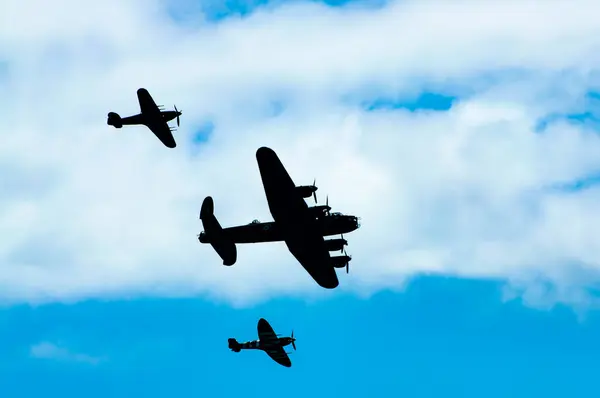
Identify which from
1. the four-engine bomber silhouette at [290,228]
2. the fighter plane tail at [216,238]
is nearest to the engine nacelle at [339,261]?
the four-engine bomber silhouette at [290,228]

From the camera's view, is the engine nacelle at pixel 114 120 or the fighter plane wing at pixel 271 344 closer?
the fighter plane wing at pixel 271 344

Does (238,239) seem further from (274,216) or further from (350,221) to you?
(350,221)

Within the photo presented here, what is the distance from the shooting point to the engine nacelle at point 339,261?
249 feet

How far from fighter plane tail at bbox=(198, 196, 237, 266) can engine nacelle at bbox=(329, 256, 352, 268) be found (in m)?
9.23

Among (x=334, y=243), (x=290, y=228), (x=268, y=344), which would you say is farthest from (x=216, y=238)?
(x=268, y=344)

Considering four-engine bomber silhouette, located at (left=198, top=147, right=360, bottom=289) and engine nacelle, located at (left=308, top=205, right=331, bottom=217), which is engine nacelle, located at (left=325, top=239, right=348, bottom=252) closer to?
four-engine bomber silhouette, located at (left=198, top=147, right=360, bottom=289)

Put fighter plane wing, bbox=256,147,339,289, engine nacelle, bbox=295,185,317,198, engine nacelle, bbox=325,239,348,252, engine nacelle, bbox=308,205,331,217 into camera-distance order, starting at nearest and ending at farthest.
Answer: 1. fighter plane wing, bbox=256,147,339,289
2. engine nacelle, bbox=295,185,317,198
3. engine nacelle, bbox=308,205,331,217
4. engine nacelle, bbox=325,239,348,252

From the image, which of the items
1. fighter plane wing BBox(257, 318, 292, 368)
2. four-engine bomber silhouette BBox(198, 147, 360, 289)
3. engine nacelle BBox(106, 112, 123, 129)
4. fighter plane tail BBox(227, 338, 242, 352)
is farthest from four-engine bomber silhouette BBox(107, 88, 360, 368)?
engine nacelle BBox(106, 112, 123, 129)

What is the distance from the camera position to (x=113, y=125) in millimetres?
93125

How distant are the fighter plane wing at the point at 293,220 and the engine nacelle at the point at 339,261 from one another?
375 millimetres

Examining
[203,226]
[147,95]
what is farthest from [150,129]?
[203,226]

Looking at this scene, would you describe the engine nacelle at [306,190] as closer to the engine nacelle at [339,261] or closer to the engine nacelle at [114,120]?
the engine nacelle at [339,261]

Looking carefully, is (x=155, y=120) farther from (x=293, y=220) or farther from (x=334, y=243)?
(x=334, y=243)

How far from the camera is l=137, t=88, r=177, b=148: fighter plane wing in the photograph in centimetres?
9288
